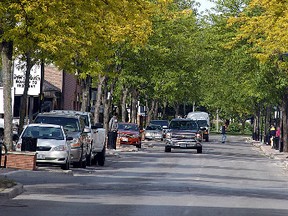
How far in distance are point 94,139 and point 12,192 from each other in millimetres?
16772

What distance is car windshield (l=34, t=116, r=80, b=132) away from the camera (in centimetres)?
3578

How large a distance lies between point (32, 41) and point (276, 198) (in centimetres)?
939

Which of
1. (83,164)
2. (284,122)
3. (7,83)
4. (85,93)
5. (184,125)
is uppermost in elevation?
(85,93)

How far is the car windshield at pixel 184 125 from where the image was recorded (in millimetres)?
56656

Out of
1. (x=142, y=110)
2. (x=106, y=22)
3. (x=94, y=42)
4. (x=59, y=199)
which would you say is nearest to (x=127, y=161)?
(x=94, y=42)

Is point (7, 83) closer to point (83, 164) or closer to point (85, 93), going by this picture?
point (83, 164)

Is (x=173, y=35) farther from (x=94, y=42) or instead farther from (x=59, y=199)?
(x=59, y=199)

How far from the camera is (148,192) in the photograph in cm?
2466

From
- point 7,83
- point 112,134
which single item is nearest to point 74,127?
point 7,83

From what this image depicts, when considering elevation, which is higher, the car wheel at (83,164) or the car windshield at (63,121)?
the car windshield at (63,121)

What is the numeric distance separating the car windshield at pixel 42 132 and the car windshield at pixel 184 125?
23226 mm

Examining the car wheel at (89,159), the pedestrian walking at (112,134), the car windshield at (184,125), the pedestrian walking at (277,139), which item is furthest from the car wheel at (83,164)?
the pedestrian walking at (277,139)

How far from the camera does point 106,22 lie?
2877 cm

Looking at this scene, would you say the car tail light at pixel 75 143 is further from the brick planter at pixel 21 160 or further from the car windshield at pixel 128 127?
the car windshield at pixel 128 127
